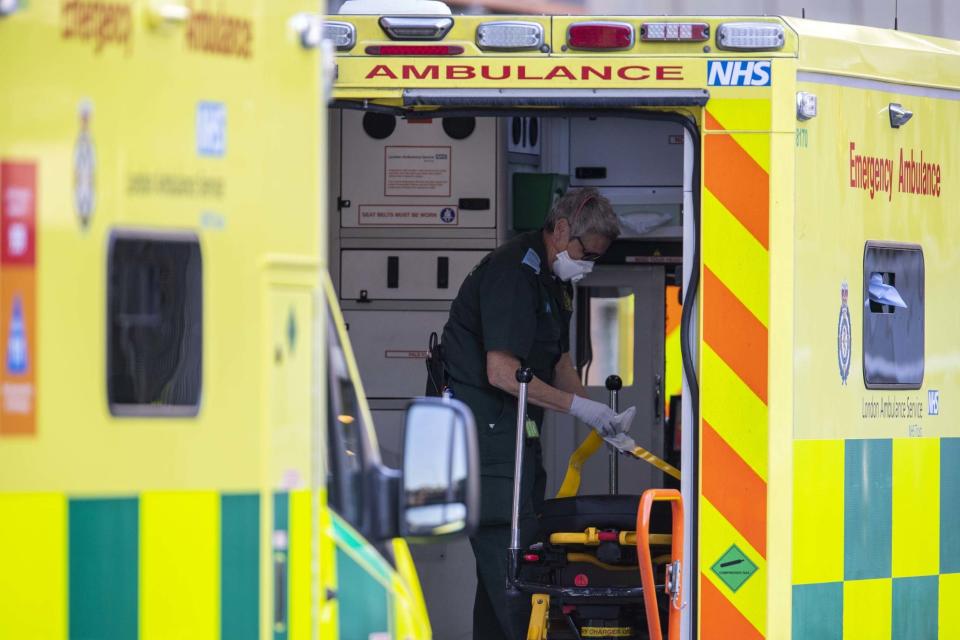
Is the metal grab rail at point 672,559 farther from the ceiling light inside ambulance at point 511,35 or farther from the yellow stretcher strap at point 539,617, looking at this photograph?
the ceiling light inside ambulance at point 511,35

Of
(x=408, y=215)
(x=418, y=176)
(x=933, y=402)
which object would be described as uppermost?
(x=418, y=176)

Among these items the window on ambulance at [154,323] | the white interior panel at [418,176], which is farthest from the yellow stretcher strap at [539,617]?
the window on ambulance at [154,323]

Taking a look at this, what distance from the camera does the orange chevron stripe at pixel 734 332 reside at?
4.17m

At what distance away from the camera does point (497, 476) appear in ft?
17.6

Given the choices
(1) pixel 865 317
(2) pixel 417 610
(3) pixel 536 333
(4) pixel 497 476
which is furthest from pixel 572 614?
(2) pixel 417 610

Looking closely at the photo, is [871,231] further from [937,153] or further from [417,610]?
[417,610]

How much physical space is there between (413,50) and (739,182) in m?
0.93

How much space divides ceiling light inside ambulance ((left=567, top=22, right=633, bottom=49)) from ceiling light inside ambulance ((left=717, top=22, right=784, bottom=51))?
0.82ft

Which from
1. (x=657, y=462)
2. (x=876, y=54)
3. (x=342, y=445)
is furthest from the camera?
(x=657, y=462)

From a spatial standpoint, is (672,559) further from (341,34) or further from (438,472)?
(438,472)

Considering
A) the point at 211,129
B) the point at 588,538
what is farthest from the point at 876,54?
the point at 211,129

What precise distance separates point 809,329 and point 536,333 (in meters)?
1.38

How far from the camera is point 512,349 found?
5.24 metres

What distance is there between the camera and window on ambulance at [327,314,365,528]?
2.87 meters
